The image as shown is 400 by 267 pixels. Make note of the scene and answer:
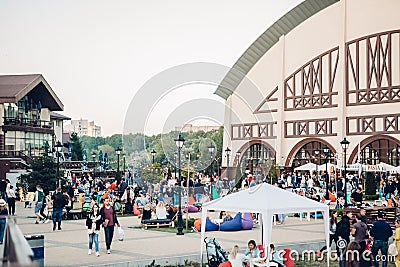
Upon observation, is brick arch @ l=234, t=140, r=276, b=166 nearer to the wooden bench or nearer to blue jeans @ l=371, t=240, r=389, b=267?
the wooden bench

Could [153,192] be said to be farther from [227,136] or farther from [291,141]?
[227,136]

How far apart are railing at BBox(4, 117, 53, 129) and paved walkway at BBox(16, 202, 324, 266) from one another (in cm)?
2329

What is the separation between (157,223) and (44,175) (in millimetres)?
13263

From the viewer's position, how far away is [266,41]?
5166cm

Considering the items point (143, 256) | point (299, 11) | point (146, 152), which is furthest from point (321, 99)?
point (143, 256)

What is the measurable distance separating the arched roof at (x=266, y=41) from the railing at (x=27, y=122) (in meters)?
14.4

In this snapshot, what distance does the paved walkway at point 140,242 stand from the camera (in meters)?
13.9

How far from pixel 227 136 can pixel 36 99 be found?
15608 mm

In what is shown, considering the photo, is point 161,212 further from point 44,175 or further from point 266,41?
point 266,41

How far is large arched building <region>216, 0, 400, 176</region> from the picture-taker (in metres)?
41.2

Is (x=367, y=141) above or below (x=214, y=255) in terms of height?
above

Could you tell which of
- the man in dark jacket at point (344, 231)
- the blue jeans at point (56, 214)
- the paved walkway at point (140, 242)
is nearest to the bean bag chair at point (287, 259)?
the man in dark jacket at point (344, 231)

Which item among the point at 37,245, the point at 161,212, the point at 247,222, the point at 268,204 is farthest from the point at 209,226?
the point at 37,245

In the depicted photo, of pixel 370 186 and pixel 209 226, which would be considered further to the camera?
pixel 370 186
